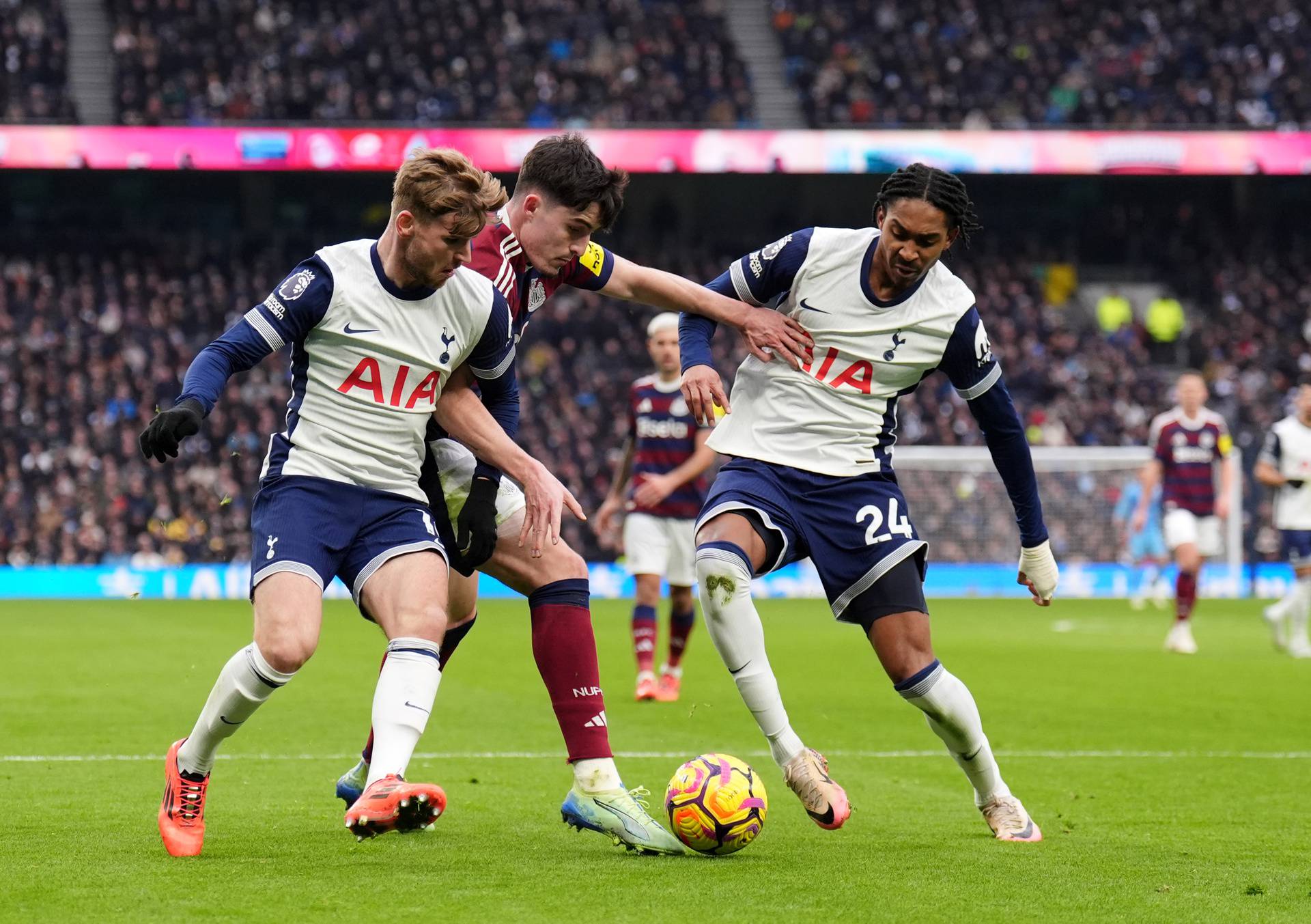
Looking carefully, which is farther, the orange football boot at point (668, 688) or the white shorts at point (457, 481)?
the orange football boot at point (668, 688)

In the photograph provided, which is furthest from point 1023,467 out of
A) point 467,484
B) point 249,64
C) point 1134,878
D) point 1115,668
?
point 249,64

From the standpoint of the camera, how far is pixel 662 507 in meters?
11.1

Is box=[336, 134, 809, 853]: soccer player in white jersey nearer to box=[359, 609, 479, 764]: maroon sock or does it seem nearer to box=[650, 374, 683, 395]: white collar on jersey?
box=[359, 609, 479, 764]: maroon sock

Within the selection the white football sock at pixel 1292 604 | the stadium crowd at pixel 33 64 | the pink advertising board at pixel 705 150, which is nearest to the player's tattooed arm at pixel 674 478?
the white football sock at pixel 1292 604

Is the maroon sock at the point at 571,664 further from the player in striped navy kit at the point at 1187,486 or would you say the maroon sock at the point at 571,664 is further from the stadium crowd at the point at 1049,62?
the stadium crowd at the point at 1049,62

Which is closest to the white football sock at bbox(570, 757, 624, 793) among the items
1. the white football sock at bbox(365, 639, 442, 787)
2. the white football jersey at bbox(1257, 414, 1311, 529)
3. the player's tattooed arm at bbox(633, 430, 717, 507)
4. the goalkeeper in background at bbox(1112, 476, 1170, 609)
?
the white football sock at bbox(365, 639, 442, 787)

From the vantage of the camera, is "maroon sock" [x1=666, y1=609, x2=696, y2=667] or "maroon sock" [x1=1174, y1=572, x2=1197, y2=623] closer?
"maroon sock" [x1=666, y1=609, x2=696, y2=667]

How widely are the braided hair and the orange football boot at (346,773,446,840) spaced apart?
2.35 m

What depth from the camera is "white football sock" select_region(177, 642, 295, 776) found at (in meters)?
4.83

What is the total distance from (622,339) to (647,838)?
23910 millimetres

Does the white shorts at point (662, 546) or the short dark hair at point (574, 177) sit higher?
the short dark hair at point (574, 177)

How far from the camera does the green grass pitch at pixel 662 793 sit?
4352mm

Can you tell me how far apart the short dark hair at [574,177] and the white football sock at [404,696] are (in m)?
1.47

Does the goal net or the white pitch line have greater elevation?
the white pitch line
